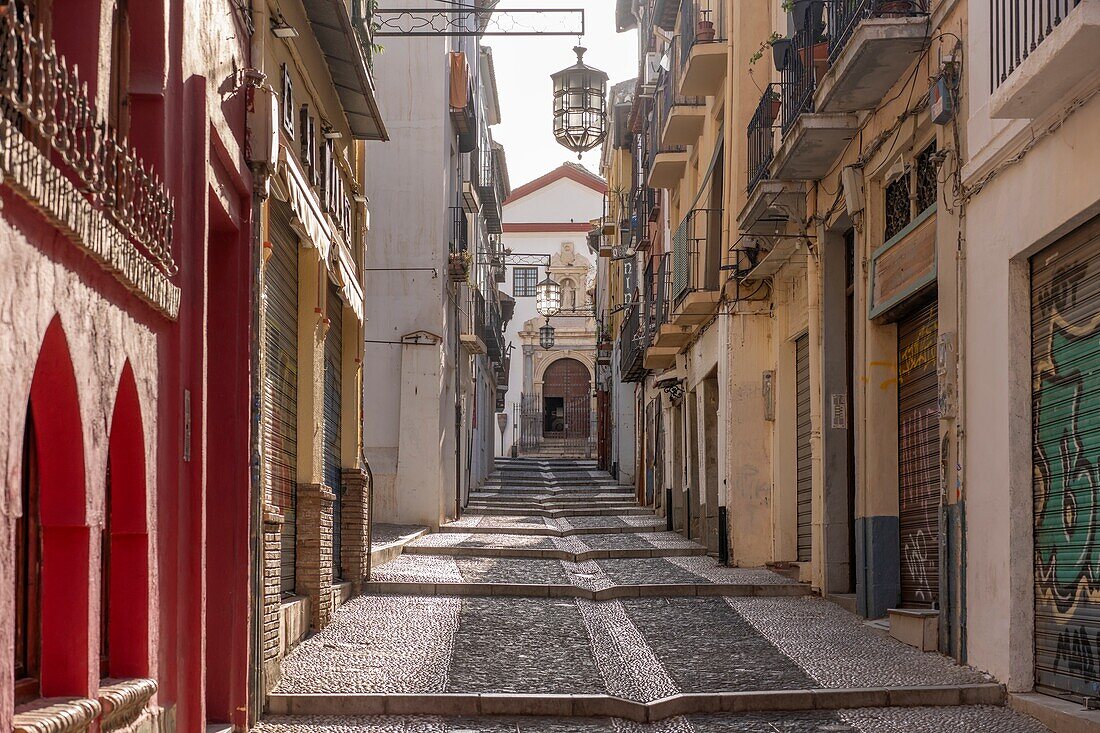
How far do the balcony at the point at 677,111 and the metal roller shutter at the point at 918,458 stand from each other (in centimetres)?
942

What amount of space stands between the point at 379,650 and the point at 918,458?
446 centimetres

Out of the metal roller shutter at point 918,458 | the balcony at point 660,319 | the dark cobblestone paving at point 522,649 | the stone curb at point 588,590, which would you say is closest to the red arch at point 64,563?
the dark cobblestone paving at point 522,649

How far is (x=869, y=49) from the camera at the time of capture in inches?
408

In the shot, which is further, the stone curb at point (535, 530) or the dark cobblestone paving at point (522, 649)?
the stone curb at point (535, 530)

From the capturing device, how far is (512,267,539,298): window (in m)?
62.0

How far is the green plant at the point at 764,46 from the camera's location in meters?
14.7

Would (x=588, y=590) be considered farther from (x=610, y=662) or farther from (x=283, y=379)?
(x=283, y=379)

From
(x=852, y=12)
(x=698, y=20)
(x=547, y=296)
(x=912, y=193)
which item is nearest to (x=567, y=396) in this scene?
(x=547, y=296)

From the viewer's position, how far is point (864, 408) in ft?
39.5

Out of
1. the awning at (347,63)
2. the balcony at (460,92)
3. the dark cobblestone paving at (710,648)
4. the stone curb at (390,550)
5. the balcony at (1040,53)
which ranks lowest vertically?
the dark cobblestone paving at (710,648)

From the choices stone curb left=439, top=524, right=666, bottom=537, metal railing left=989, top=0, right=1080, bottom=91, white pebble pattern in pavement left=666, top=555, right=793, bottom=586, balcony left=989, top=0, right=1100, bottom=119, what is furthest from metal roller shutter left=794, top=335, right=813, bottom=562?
balcony left=989, top=0, right=1100, bottom=119

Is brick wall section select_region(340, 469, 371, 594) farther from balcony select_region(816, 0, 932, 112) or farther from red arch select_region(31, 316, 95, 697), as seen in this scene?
red arch select_region(31, 316, 95, 697)

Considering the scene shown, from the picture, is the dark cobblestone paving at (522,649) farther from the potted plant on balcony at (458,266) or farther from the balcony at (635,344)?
the balcony at (635,344)

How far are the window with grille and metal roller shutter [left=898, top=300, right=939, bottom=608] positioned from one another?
0.75 m
